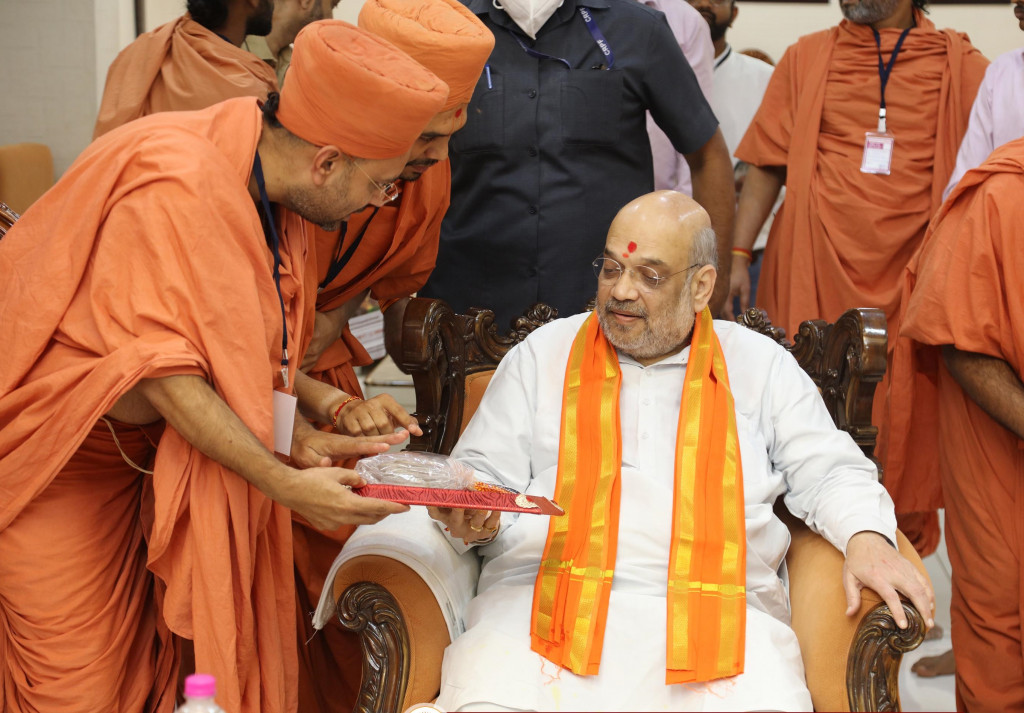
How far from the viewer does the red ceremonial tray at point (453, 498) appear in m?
2.11

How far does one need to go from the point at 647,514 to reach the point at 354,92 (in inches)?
45.7

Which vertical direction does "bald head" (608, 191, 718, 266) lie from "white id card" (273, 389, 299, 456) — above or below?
above

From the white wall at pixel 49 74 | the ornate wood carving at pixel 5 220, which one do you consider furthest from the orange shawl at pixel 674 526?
the white wall at pixel 49 74

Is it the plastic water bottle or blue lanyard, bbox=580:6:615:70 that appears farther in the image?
blue lanyard, bbox=580:6:615:70

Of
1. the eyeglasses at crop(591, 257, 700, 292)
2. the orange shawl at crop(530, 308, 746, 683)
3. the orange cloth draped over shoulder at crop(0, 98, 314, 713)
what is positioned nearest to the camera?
the orange cloth draped over shoulder at crop(0, 98, 314, 713)

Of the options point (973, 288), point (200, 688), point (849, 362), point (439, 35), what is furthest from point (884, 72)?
point (200, 688)

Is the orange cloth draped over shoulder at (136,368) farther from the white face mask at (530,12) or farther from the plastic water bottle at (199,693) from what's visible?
the white face mask at (530,12)

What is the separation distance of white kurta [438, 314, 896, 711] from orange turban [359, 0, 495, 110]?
71cm

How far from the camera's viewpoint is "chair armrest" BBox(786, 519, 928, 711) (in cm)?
232

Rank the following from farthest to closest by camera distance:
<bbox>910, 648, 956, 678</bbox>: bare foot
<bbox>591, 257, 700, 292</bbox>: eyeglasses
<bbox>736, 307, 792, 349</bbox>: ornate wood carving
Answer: <bbox>910, 648, 956, 678</bbox>: bare foot
<bbox>736, 307, 792, 349</bbox>: ornate wood carving
<bbox>591, 257, 700, 292</bbox>: eyeglasses

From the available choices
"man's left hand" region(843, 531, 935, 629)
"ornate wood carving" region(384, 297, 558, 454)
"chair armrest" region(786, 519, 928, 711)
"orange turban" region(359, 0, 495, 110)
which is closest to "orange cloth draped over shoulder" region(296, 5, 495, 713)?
"orange turban" region(359, 0, 495, 110)

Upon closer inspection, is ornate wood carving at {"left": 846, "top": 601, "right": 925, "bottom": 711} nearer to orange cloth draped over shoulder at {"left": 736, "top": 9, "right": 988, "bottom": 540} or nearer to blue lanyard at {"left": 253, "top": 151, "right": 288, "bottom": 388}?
blue lanyard at {"left": 253, "top": 151, "right": 288, "bottom": 388}

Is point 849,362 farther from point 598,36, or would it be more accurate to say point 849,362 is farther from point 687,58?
point 687,58

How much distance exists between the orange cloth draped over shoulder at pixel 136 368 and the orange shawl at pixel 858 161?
8.48 feet
